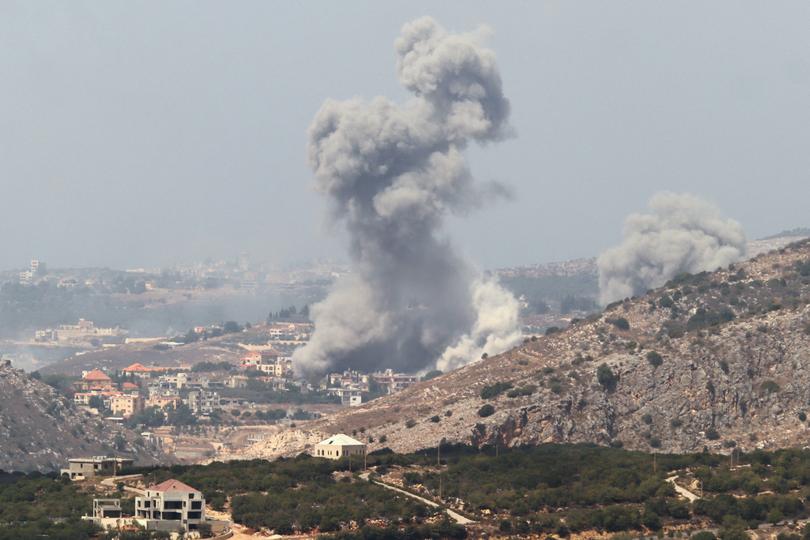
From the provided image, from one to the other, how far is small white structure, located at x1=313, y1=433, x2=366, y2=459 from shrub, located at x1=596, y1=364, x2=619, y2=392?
19.3 m

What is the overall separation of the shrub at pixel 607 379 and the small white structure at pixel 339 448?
19344mm

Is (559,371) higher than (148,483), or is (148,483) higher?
(559,371)

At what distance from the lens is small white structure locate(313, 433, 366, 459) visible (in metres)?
168

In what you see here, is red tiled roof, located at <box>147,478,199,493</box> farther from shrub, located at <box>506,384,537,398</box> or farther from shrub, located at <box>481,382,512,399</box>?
shrub, located at <box>481,382,512,399</box>

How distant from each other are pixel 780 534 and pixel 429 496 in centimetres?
2244

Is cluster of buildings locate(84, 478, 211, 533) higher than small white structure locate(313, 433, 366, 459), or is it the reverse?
small white structure locate(313, 433, 366, 459)

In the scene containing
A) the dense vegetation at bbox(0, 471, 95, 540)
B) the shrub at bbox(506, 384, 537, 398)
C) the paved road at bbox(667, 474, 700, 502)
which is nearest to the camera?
the dense vegetation at bbox(0, 471, 95, 540)

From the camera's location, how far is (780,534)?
130 meters

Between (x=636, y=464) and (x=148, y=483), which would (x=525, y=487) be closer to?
(x=636, y=464)

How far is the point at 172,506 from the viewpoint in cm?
13212

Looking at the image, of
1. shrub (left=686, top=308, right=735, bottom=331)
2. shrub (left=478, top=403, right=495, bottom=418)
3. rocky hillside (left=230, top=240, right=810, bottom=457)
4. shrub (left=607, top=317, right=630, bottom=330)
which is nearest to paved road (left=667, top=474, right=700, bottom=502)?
rocky hillside (left=230, top=240, right=810, bottom=457)

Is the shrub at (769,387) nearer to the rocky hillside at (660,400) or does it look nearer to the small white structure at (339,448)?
the rocky hillside at (660,400)

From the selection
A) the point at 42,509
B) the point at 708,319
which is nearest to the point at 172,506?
the point at 42,509

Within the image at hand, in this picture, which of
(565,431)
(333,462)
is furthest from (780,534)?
(565,431)
